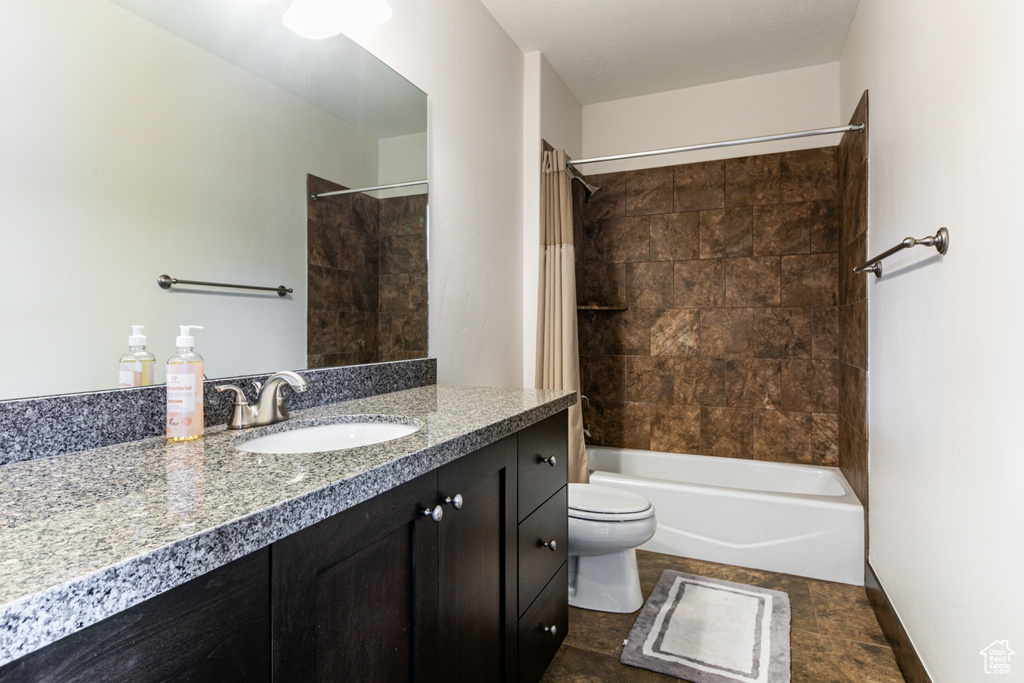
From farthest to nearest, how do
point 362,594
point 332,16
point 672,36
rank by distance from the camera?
point 672,36, point 332,16, point 362,594

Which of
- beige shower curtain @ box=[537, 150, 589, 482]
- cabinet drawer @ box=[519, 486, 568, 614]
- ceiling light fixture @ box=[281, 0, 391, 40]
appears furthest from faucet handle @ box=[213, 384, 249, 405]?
beige shower curtain @ box=[537, 150, 589, 482]

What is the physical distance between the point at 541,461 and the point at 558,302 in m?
1.37

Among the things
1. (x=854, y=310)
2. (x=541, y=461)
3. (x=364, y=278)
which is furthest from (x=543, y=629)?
(x=854, y=310)

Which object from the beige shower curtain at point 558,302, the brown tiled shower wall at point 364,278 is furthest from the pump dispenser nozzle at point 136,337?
the beige shower curtain at point 558,302

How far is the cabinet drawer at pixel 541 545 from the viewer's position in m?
1.38

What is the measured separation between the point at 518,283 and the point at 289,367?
61.1 inches

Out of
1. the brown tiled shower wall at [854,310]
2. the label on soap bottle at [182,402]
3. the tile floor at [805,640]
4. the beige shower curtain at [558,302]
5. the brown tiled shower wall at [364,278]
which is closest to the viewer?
the label on soap bottle at [182,402]

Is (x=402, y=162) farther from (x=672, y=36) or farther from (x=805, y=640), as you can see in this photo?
(x=805, y=640)

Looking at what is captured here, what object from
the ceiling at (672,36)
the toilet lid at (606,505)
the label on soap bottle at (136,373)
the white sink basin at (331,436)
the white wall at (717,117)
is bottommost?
the toilet lid at (606,505)

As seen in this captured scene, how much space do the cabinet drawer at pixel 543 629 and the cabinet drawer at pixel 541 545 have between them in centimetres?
4

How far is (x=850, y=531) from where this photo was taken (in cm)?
228

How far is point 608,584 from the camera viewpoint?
2082mm

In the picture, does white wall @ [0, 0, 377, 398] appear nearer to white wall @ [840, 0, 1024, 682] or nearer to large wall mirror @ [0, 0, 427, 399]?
large wall mirror @ [0, 0, 427, 399]

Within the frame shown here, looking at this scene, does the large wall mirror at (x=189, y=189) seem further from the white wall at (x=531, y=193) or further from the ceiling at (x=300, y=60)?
the white wall at (x=531, y=193)
